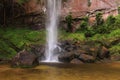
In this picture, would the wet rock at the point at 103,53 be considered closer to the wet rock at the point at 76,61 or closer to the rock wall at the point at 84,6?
the wet rock at the point at 76,61

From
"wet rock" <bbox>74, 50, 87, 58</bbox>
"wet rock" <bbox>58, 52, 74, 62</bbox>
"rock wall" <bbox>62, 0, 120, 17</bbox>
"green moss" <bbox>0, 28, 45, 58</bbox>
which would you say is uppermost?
"rock wall" <bbox>62, 0, 120, 17</bbox>

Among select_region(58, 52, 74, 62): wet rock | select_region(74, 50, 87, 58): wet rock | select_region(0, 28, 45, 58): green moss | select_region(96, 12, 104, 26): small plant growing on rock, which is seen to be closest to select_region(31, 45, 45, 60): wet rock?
select_region(0, 28, 45, 58): green moss

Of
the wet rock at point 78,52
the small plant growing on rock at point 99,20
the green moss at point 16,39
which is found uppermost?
the small plant growing on rock at point 99,20

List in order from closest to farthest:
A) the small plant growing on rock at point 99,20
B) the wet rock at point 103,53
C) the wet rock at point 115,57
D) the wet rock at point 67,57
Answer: the wet rock at point 67,57 < the wet rock at point 103,53 < the wet rock at point 115,57 < the small plant growing on rock at point 99,20

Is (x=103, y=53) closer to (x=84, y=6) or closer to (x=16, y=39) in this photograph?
(x=16, y=39)

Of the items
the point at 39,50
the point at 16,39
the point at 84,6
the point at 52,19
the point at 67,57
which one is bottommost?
the point at 67,57

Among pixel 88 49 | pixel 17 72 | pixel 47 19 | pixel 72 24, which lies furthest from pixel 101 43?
pixel 17 72

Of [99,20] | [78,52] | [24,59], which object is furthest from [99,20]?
[24,59]

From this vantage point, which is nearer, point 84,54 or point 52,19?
point 84,54

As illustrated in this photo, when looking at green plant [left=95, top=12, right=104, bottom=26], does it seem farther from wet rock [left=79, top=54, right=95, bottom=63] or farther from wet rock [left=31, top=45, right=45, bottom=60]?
wet rock [left=79, top=54, right=95, bottom=63]

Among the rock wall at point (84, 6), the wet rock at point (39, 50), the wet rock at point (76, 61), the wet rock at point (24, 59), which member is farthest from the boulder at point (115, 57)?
the rock wall at point (84, 6)

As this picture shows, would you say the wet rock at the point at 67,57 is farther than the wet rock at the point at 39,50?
No

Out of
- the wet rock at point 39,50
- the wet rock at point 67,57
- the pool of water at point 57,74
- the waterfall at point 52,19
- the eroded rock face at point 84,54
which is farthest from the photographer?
the waterfall at point 52,19

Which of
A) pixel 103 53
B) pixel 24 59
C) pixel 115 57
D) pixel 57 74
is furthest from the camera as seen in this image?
pixel 115 57
